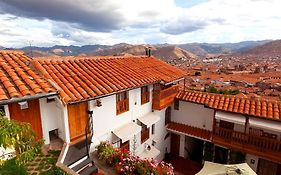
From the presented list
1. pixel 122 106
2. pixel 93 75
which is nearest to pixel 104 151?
pixel 122 106

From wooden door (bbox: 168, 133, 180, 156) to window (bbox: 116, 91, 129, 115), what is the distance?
28.9 ft

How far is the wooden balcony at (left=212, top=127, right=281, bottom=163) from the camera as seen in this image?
1474 centimetres

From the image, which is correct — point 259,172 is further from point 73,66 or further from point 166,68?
point 73,66

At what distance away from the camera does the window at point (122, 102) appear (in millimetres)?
13109

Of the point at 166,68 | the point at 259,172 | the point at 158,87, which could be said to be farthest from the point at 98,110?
the point at 259,172

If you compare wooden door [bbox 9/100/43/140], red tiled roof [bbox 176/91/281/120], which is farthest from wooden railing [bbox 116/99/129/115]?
red tiled roof [bbox 176/91/281/120]

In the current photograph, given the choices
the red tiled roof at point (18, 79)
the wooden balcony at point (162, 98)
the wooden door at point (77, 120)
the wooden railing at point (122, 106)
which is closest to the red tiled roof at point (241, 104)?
the wooden balcony at point (162, 98)

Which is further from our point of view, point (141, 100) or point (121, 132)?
point (141, 100)

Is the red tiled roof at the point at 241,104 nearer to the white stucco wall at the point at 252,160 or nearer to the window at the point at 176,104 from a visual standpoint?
the window at the point at 176,104

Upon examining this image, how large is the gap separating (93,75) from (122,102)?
9.05ft

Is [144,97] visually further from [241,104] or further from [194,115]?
[241,104]

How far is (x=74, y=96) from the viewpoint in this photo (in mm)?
9219

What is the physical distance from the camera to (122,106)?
13.5 metres

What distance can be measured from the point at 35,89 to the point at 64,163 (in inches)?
133
